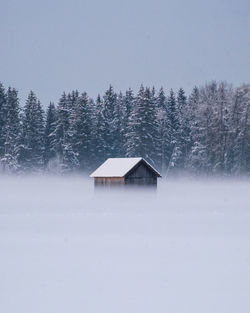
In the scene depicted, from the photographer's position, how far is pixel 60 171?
76.6 metres

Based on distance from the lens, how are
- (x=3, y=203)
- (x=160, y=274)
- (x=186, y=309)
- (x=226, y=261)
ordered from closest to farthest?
(x=186, y=309) < (x=160, y=274) < (x=226, y=261) < (x=3, y=203)

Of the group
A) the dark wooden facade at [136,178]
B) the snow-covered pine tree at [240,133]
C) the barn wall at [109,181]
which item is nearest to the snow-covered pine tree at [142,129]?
Answer: the snow-covered pine tree at [240,133]

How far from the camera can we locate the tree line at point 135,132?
241ft

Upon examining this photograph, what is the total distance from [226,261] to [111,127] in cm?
6754

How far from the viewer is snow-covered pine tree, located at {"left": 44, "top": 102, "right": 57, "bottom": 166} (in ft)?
261

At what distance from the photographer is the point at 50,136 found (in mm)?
81938

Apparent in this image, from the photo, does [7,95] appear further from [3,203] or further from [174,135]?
[3,203]

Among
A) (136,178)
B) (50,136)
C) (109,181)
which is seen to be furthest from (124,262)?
(50,136)

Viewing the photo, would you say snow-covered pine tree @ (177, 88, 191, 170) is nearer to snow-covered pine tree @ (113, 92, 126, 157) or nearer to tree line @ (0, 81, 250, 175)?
tree line @ (0, 81, 250, 175)

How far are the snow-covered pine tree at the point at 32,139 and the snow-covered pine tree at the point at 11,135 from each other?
1115 millimetres

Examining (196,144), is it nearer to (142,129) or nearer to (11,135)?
(142,129)

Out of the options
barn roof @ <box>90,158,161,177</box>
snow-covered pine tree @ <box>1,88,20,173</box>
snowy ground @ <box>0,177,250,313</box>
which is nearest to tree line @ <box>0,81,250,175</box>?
snow-covered pine tree @ <box>1,88,20,173</box>

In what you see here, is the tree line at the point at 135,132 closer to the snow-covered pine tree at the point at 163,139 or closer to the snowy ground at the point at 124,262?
the snow-covered pine tree at the point at 163,139

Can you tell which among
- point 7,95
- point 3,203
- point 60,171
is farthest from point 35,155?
→ point 3,203
